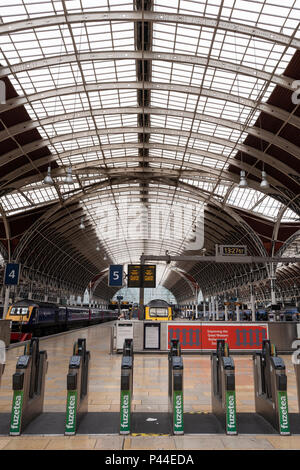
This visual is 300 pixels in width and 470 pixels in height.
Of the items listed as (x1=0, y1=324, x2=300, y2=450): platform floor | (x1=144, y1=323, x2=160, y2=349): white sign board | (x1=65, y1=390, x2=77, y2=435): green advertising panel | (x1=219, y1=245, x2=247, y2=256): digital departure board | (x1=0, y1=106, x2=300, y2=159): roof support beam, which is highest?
(x1=0, y1=106, x2=300, y2=159): roof support beam

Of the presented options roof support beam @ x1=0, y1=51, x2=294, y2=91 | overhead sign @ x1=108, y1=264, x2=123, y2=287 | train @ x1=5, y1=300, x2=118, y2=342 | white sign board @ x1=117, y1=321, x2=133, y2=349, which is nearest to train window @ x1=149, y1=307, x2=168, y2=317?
train @ x1=5, y1=300, x2=118, y2=342

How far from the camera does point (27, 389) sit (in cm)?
561

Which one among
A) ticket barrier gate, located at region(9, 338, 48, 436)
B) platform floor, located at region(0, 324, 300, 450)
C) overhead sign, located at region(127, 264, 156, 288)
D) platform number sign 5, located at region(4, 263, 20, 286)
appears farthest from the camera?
platform number sign 5, located at region(4, 263, 20, 286)

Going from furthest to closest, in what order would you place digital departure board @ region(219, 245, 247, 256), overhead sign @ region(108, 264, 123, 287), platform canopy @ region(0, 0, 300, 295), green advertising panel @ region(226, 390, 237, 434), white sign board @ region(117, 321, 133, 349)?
overhead sign @ region(108, 264, 123, 287) < digital departure board @ region(219, 245, 247, 256) < platform canopy @ region(0, 0, 300, 295) < white sign board @ region(117, 321, 133, 349) < green advertising panel @ region(226, 390, 237, 434)

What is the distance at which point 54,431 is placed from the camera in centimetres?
539

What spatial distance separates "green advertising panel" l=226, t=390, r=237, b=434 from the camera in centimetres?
534

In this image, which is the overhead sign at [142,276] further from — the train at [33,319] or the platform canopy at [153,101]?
the train at [33,319]

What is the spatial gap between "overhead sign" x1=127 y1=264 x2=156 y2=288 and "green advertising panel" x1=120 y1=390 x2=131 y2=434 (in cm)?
1281

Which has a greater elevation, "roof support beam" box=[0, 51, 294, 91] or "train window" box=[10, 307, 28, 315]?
"roof support beam" box=[0, 51, 294, 91]

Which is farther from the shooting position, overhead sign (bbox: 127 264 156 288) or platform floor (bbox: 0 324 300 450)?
overhead sign (bbox: 127 264 156 288)

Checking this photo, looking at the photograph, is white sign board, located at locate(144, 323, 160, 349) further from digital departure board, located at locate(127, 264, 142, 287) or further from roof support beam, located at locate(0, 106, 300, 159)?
roof support beam, located at locate(0, 106, 300, 159)

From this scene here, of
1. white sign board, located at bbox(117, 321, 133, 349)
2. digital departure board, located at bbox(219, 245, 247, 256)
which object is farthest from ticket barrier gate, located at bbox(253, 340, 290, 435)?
digital departure board, located at bbox(219, 245, 247, 256)

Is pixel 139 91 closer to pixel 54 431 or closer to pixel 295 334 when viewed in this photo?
pixel 295 334
